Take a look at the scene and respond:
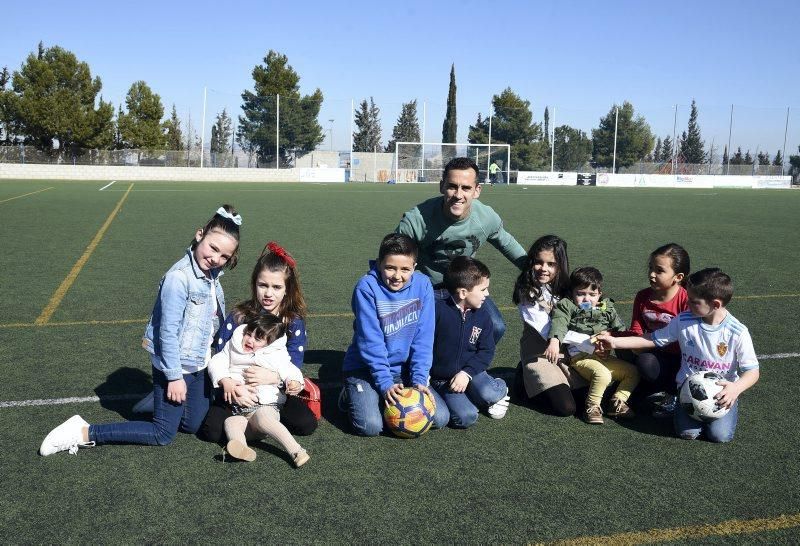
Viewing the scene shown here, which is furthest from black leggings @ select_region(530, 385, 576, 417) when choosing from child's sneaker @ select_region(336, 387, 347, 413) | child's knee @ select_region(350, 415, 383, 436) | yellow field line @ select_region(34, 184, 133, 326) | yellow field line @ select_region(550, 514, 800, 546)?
yellow field line @ select_region(34, 184, 133, 326)

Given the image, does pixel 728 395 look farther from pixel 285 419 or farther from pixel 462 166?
pixel 285 419

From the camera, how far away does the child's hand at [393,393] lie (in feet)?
14.3

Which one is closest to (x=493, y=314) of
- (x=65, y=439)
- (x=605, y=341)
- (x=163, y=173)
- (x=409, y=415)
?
(x=605, y=341)

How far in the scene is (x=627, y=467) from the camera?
3.93 meters

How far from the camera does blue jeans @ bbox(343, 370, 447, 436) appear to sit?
4.35m

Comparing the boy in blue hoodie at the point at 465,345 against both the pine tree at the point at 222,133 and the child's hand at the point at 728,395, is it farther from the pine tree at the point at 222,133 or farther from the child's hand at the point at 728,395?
the pine tree at the point at 222,133

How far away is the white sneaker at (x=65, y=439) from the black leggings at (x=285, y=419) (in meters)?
0.65

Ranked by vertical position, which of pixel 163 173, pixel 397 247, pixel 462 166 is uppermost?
pixel 462 166

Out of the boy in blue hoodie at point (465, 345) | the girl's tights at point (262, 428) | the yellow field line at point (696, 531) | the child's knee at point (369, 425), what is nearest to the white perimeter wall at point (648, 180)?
the boy in blue hoodie at point (465, 345)

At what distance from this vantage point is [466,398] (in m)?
4.65

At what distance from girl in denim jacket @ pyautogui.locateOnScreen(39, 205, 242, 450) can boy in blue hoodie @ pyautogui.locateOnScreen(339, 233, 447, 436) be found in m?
0.86

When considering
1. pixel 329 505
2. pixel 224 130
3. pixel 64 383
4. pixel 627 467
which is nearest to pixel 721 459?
pixel 627 467

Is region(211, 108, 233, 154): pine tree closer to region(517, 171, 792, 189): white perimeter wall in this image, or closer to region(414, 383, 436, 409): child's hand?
region(517, 171, 792, 189): white perimeter wall

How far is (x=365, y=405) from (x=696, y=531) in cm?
193
